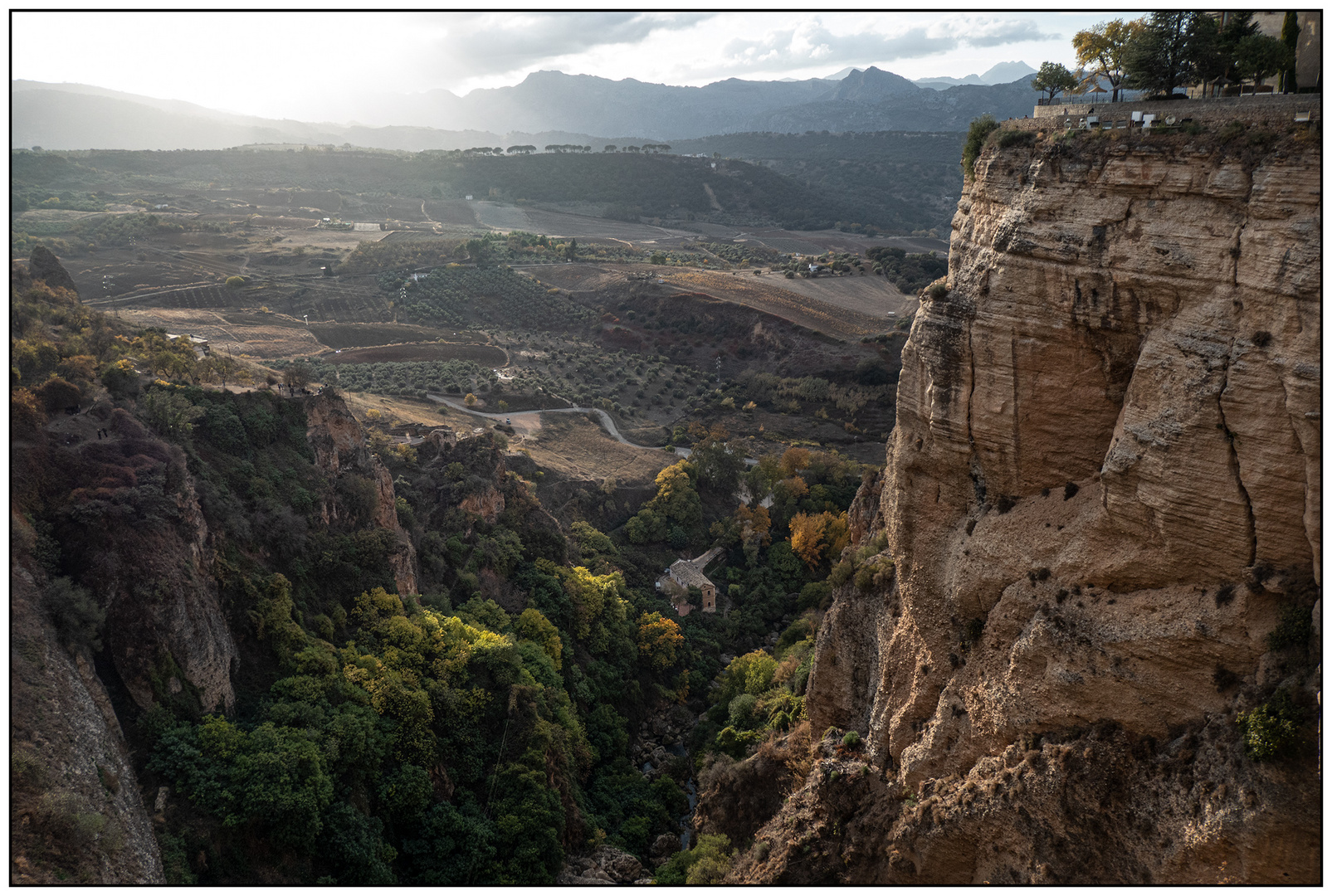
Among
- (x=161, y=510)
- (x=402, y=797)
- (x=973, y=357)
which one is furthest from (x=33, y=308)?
(x=973, y=357)

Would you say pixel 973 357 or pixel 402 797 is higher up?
pixel 973 357

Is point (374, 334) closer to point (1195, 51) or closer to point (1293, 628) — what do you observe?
point (1195, 51)

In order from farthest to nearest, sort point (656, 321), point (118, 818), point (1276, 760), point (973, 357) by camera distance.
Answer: point (656, 321), point (118, 818), point (973, 357), point (1276, 760)

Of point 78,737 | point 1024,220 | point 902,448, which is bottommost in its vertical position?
point 78,737

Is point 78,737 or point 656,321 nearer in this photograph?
point 78,737

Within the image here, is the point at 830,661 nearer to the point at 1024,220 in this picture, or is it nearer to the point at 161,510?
the point at 1024,220

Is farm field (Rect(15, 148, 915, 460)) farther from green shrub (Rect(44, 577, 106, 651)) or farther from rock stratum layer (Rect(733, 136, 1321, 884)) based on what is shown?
rock stratum layer (Rect(733, 136, 1321, 884))

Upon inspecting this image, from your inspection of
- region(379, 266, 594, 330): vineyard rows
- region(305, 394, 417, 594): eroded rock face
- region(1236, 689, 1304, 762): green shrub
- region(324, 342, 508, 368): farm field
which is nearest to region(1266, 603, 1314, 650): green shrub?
region(1236, 689, 1304, 762): green shrub

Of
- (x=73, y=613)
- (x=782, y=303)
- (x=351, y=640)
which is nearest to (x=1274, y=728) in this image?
(x=73, y=613)
